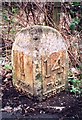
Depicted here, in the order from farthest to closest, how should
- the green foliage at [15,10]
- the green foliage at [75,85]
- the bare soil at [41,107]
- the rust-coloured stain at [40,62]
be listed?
the green foliage at [15,10] < the green foliage at [75,85] < the rust-coloured stain at [40,62] < the bare soil at [41,107]

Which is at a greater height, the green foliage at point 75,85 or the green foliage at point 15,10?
the green foliage at point 15,10

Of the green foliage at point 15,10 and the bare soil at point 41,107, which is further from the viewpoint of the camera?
the green foliage at point 15,10

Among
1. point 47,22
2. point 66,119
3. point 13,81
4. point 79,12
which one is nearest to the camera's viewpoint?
point 66,119

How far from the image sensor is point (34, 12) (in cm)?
423

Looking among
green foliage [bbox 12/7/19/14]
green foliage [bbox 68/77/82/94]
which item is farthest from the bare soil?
green foliage [bbox 12/7/19/14]

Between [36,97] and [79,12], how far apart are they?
1955 mm

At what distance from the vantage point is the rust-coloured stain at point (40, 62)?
3.13 m

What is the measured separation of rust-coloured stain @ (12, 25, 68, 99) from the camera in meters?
3.13

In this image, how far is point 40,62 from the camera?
312cm

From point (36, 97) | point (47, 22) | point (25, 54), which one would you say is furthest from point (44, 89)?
point (47, 22)

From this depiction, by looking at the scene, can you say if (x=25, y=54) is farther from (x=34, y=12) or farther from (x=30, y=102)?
(x=34, y=12)

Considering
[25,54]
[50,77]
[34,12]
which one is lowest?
[50,77]

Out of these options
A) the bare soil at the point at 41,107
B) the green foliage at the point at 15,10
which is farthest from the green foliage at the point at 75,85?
the green foliage at the point at 15,10

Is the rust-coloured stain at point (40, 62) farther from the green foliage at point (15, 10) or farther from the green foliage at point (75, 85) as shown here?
the green foliage at point (15, 10)
